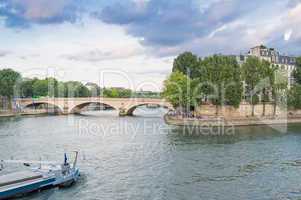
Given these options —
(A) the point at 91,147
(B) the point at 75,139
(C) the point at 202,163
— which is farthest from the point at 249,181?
(B) the point at 75,139

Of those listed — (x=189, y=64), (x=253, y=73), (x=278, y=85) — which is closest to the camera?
(x=253, y=73)

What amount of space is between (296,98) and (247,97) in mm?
9421

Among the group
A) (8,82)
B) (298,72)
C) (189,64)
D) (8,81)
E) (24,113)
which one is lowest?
(24,113)

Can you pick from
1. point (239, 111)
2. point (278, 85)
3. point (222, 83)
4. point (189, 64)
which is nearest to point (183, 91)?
point (222, 83)

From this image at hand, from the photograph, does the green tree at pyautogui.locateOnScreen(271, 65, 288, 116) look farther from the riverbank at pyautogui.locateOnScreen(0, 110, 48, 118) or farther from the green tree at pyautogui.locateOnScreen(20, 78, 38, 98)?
the green tree at pyautogui.locateOnScreen(20, 78, 38, 98)

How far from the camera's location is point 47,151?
1467 inches

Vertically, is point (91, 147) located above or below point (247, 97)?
below

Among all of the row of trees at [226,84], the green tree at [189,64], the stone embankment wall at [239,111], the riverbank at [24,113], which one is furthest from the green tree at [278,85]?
the riverbank at [24,113]

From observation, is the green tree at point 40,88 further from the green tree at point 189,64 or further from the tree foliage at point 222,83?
the tree foliage at point 222,83

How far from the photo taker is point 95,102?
311ft

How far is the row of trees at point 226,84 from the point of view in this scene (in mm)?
68500

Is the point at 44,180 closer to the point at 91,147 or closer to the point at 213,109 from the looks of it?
the point at 91,147

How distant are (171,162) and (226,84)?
38397mm

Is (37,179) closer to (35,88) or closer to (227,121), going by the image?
(227,121)
